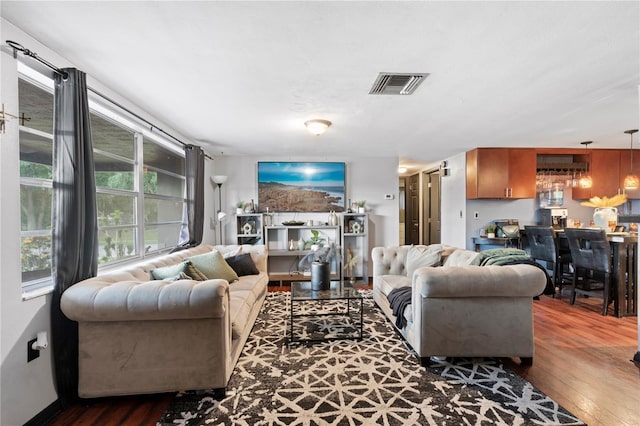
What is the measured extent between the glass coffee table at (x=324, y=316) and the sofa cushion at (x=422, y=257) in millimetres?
731

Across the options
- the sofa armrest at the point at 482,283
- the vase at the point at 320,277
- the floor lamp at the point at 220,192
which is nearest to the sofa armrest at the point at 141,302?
the vase at the point at 320,277

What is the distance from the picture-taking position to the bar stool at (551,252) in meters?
4.42

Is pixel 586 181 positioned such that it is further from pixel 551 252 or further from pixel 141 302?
pixel 141 302

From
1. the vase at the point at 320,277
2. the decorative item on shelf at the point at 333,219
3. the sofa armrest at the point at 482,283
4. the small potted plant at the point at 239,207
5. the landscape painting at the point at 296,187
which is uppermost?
the landscape painting at the point at 296,187

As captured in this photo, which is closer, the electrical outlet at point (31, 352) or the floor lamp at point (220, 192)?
the electrical outlet at point (31, 352)

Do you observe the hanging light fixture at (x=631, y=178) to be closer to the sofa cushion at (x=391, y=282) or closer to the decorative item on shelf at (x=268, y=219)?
the sofa cushion at (x=391, y=282)

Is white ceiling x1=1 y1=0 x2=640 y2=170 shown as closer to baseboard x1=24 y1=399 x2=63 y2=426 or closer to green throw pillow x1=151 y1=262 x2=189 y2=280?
green throw pillow x1=151 y1=262 x2=189 y2=280

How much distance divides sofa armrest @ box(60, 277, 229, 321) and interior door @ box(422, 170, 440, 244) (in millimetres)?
6196

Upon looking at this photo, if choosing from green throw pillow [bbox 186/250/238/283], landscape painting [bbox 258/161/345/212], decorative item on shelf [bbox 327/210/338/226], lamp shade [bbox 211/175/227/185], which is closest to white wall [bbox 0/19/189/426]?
green throw pillow [bbox 186/250/238/283]

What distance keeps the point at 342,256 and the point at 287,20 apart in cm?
429

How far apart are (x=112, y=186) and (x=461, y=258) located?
343 centimetres

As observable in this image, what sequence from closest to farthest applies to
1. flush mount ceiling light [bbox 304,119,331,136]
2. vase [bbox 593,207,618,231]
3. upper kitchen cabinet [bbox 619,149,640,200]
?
flush mount ceiling light [bbox 304,119,331,136] → vase [bbox 593,207,618,231] → upper kitchen cabinet [bbox 619,149,640,200]

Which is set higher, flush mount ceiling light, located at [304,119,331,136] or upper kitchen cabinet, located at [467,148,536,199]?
flush mount ceiling light, located at [304,119,331,136]

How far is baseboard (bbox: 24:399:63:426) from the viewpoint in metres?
1.79
